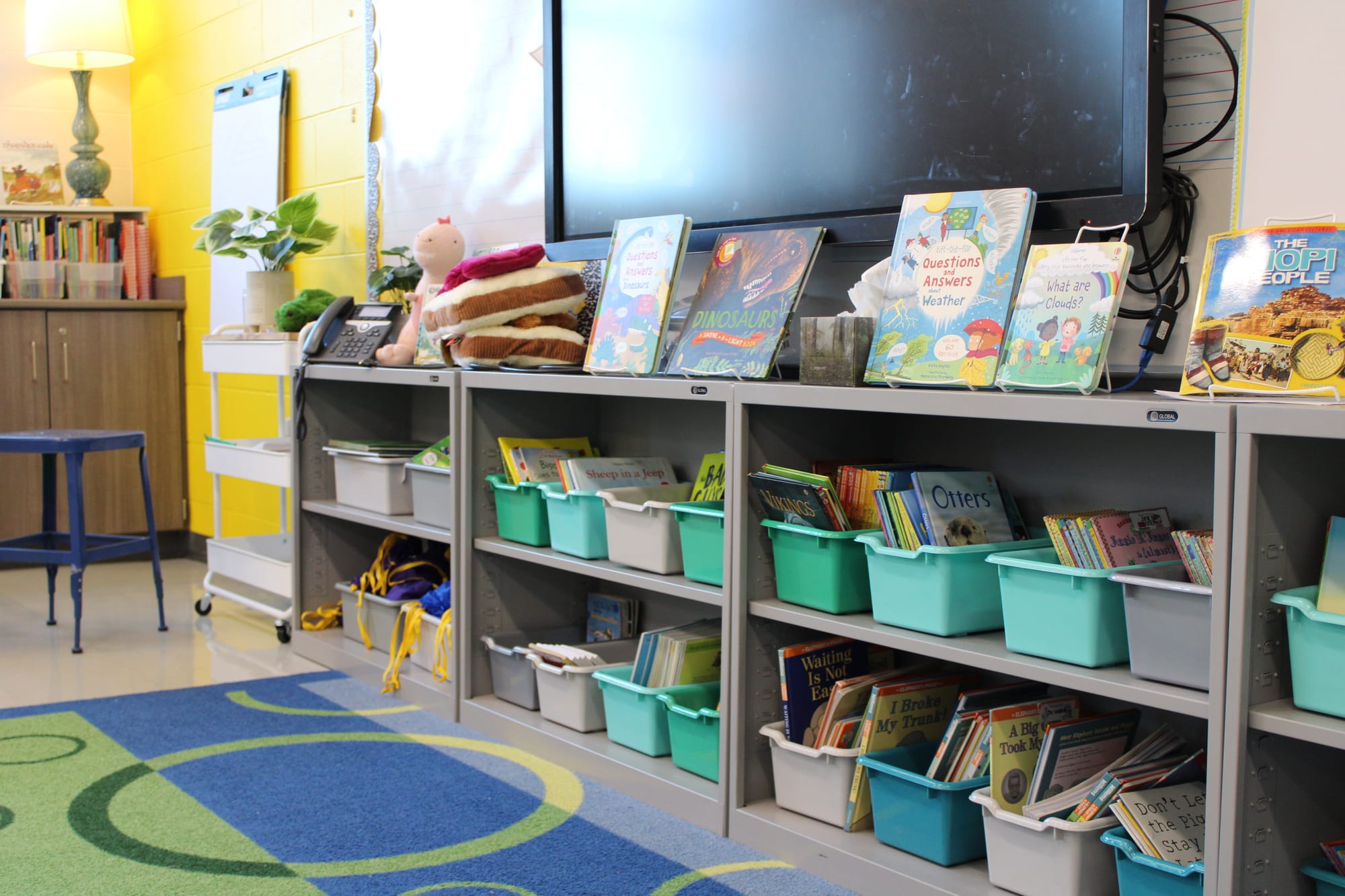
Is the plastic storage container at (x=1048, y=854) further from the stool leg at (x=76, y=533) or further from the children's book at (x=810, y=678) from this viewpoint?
the stool leg at (x=76, y=533)

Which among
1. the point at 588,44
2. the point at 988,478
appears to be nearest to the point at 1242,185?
the point at 988,478

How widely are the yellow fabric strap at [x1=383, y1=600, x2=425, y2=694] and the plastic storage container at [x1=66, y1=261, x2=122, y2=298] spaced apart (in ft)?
8.47

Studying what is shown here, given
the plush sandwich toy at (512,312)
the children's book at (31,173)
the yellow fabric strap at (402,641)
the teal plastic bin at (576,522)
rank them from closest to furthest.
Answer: the teal plastic bin at (576,522)
the plush sandwich toy at (512,312)
the yellow fabric strap at (402,641)
the children's book at (31,173)

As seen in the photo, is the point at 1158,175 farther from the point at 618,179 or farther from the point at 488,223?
the point at 488,223

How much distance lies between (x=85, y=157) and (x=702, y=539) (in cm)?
375

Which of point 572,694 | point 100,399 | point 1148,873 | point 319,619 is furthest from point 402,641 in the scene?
point 100,399

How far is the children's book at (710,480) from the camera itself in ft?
7.61

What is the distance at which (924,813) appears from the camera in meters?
1.76

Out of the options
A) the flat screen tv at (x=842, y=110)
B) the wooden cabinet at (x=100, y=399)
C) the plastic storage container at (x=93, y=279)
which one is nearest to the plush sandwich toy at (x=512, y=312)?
the flat screen tv at (x=842, y=110)

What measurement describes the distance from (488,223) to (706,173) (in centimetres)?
98

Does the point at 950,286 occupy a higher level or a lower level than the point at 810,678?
higher

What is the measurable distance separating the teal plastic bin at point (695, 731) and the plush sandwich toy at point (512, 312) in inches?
29.1

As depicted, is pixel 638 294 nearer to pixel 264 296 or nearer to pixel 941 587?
pixel 941 587

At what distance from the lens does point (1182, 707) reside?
56.6 inches
